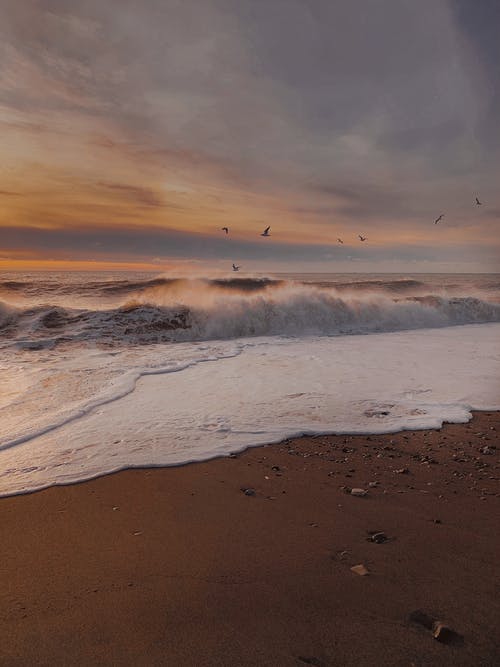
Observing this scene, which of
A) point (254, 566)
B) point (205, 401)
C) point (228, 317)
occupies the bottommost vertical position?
point (254, 566)

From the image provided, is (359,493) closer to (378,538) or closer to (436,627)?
(378,538)

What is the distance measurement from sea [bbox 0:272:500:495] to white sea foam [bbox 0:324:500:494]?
3 cm

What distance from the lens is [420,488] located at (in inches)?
164

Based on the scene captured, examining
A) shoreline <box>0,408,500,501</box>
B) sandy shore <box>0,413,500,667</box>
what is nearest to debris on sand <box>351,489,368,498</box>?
sandy shore <box>0,413,500,667</box>

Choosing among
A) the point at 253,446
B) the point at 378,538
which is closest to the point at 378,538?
A: the point at 378,538

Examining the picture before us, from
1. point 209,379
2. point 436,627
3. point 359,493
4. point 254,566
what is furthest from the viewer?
point 209,379

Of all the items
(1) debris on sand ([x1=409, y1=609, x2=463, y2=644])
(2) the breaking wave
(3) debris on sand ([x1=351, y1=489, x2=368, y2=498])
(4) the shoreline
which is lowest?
(1) debris on sand ([x1=409, y1=609, x2=463, y2=644])

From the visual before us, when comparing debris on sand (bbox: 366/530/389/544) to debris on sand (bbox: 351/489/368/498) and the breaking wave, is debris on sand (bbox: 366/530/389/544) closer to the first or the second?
debris on sand (bbox: 351/489/368/498)

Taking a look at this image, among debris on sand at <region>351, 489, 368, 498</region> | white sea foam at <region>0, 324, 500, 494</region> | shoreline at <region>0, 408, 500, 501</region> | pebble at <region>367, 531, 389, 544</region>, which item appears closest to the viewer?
pebble at <region>367, 531, 389, 544</region>

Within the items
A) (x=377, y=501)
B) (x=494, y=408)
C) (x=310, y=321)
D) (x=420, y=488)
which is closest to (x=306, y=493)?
(x=377, y=501)

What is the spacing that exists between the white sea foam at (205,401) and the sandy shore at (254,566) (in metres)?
0.73

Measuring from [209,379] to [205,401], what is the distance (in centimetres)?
164

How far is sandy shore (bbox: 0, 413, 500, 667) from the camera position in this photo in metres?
2.31

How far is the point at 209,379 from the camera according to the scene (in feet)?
28.5
